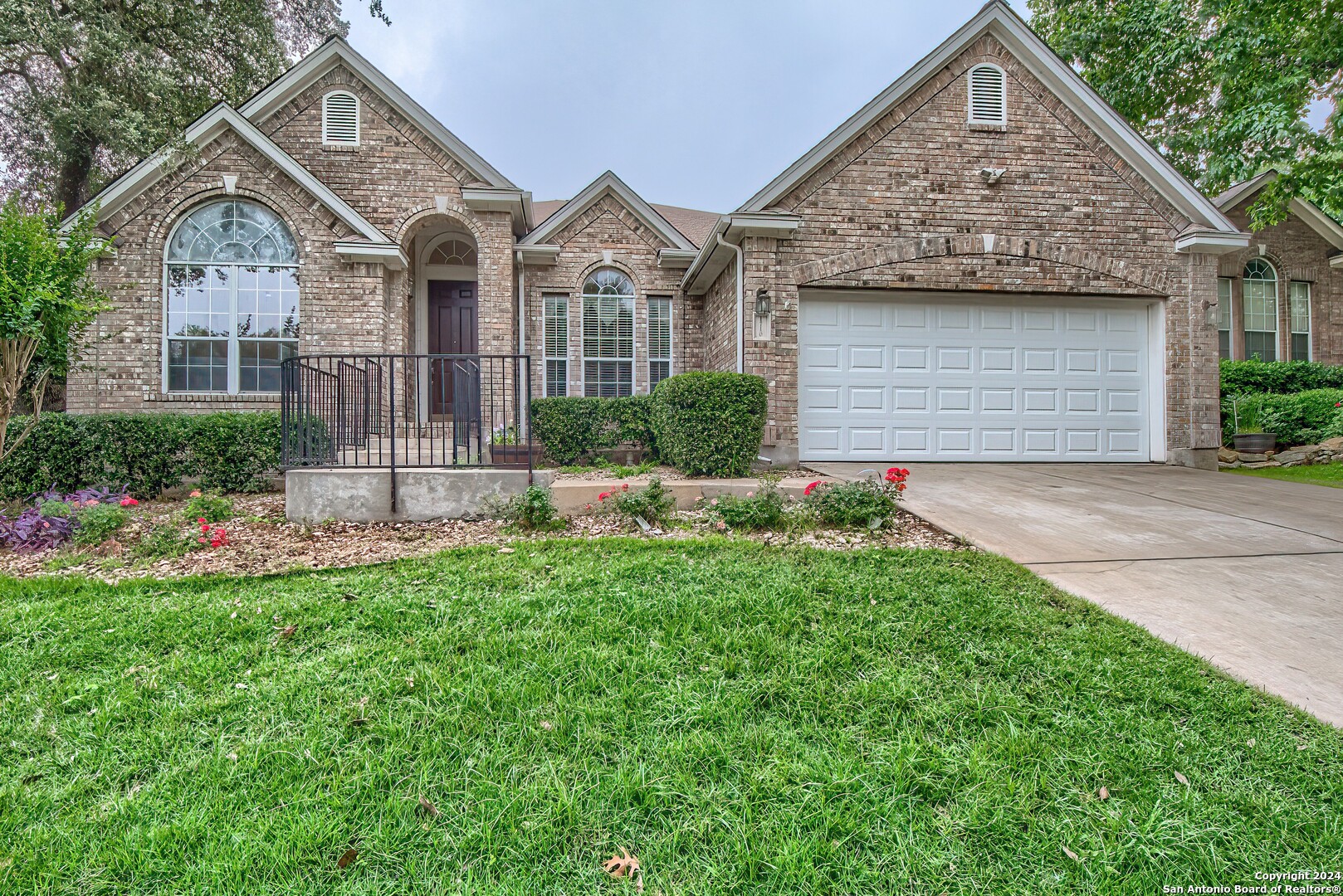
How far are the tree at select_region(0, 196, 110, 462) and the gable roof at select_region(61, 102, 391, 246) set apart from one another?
380 centimetres

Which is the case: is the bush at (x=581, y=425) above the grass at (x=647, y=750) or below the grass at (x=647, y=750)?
above

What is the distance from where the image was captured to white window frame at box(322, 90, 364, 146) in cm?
1037

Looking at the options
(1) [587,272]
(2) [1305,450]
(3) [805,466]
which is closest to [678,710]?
(3) [805,466]

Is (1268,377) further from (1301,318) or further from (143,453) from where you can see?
(143,453)

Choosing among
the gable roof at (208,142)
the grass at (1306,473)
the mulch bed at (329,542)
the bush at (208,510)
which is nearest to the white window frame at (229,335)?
the gable roof at (208,142)

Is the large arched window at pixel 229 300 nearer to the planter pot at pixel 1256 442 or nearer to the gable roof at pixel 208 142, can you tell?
the gable roof at pixel 208 142

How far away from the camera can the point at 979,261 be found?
8820 millimetres

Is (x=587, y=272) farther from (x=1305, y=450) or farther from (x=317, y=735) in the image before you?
(x=1305, y=450)

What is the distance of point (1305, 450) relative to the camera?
32.7 ft

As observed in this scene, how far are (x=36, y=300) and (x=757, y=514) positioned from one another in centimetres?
640

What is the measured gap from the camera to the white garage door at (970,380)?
887cm

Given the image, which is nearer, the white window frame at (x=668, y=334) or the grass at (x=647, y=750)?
the grass at (x=647, y=750)

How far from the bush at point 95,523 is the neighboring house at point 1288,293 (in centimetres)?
1801

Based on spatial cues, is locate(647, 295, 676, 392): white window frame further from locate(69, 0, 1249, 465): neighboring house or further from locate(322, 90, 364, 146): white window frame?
locate(322, 90, 364, 146): white window frame
